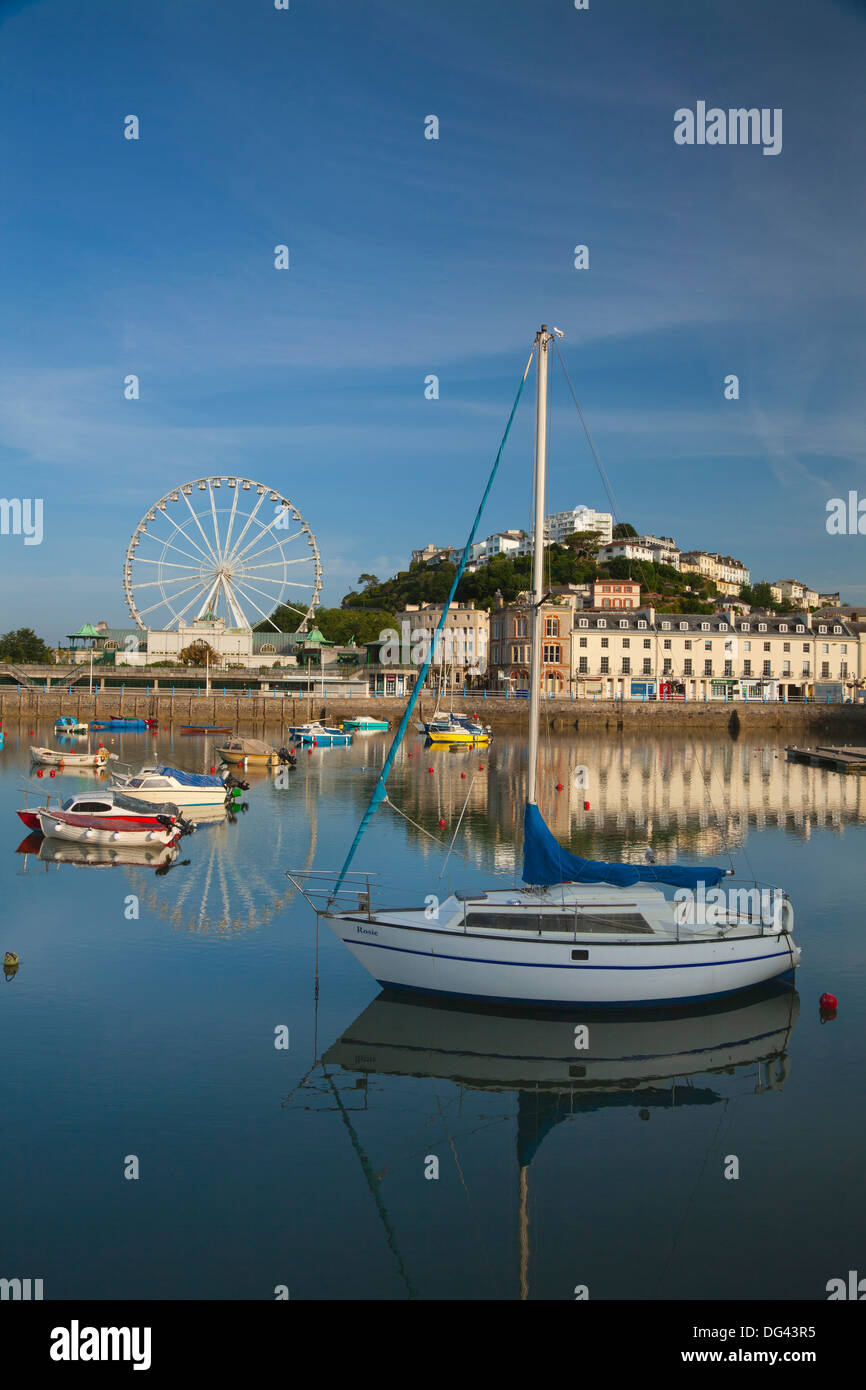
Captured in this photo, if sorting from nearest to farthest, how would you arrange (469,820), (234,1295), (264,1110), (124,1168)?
(234,1295) → (124,1168) → (264,1110) → (469,820)

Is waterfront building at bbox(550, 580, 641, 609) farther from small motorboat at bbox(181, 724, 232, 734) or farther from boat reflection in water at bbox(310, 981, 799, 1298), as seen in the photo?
boat reflection in water at bbox(310, 981, 799, 1298)

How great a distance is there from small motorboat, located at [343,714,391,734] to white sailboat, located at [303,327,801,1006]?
57.1m

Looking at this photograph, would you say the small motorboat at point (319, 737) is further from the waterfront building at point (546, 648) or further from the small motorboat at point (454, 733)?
the waterfront building at point (546, 648)

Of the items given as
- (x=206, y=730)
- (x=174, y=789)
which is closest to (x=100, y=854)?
(x=174, y=789)

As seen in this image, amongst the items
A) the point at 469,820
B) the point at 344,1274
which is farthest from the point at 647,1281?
the point at 469,820

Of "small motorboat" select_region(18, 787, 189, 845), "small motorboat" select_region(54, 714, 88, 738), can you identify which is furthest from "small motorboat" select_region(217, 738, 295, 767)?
"small motorboat" select_region(54, 714, 88, 738)

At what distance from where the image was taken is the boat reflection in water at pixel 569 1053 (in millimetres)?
12797

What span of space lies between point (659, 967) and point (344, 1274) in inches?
278

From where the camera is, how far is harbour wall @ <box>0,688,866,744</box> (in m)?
81.1

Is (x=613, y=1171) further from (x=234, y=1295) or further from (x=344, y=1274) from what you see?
(x=234, y=1295)

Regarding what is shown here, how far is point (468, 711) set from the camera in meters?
83.9

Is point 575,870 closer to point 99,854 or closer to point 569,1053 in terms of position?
point 569,1053

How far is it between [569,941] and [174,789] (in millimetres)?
22831

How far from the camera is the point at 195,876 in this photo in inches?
987
